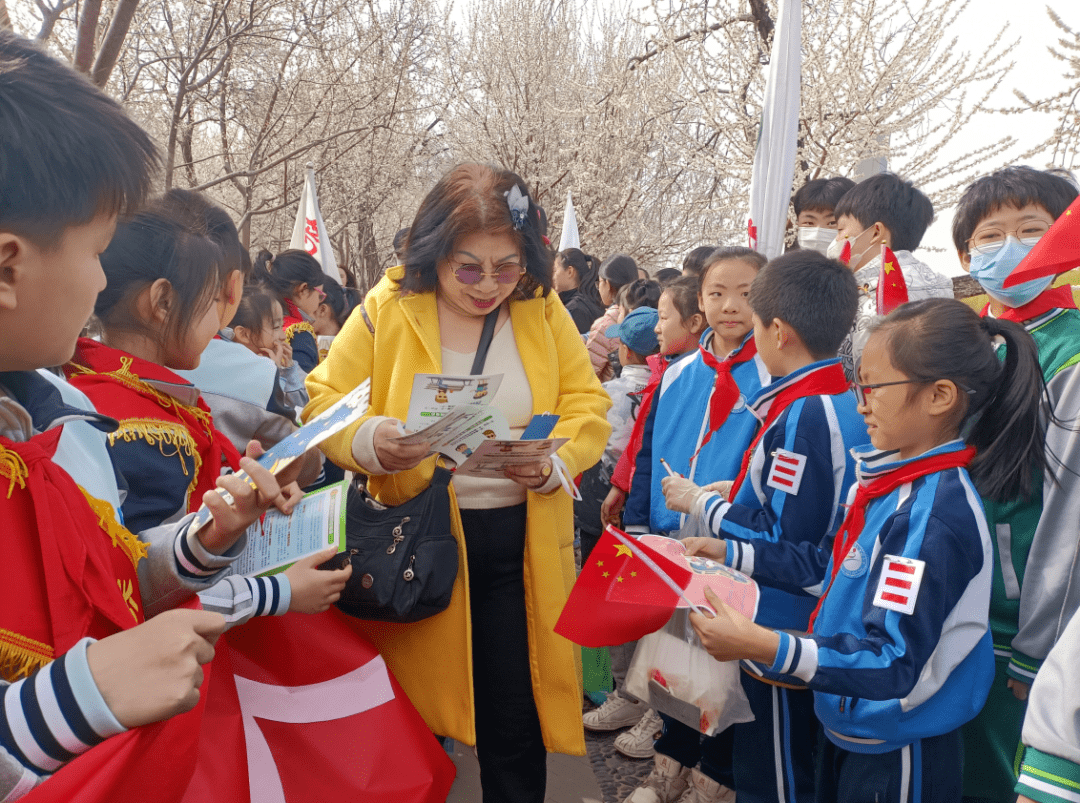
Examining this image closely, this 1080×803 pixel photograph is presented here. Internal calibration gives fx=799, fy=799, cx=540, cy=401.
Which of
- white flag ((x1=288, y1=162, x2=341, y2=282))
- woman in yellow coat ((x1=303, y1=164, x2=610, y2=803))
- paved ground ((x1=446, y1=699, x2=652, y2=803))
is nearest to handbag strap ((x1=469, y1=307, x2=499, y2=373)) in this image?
woman in yellow coat ((x1=303, y1=164, x2=610, y2=803))

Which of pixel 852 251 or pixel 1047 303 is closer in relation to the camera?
pixel 1047 303

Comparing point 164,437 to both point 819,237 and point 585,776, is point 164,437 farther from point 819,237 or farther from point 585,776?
point 819,237

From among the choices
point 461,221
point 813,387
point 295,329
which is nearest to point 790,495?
point 813,387

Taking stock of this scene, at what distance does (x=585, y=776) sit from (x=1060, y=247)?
7.81 ft

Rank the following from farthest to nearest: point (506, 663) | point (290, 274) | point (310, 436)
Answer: point (290, 274) → point (506, 663) → point (310, 436)

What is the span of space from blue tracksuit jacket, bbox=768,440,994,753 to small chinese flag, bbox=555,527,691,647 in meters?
0.26

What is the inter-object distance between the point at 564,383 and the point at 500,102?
1548 cm

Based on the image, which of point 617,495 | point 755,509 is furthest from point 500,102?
point 755,509

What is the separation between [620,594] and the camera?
1697 mm

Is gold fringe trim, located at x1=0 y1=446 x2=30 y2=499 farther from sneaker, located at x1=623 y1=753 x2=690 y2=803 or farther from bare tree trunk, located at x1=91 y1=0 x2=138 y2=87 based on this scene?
bare tree trunk, located at x1=91 y1=0 x2=138 y2=87

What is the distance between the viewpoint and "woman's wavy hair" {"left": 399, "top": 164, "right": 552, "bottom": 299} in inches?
87.4

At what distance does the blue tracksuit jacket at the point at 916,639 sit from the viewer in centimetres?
152

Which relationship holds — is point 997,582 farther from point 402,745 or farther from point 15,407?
point 15,407

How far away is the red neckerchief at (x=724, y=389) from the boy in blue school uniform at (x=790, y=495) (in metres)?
0.28
